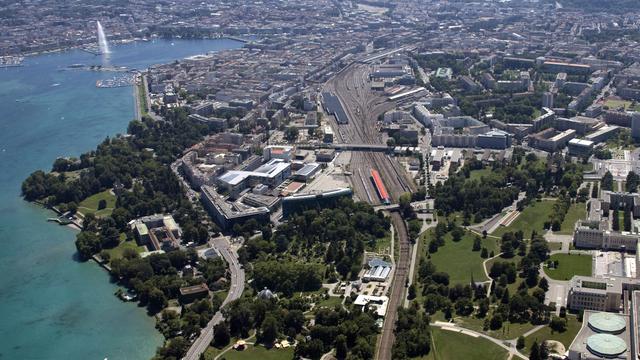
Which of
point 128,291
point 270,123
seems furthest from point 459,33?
point 128,291

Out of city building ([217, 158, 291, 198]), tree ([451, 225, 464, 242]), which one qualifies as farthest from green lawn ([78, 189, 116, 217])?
tree ([451, 225, 464, 242])

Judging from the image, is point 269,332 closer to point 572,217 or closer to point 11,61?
point 572,217

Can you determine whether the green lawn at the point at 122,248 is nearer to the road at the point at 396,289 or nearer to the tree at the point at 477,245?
the road at the point at 396,289

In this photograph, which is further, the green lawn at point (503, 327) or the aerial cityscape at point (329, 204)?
the aerial cityscape at point (329, 204)

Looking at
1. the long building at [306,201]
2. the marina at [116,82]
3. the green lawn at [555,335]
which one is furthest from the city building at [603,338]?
the marina at [116,82]

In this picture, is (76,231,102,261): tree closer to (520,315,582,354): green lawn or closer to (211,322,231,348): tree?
(211,322,231,348): tree

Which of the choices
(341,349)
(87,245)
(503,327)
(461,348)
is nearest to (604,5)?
(503,327)

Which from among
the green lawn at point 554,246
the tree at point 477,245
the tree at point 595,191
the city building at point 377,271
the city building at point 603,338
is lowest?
the tree at point 595,191
